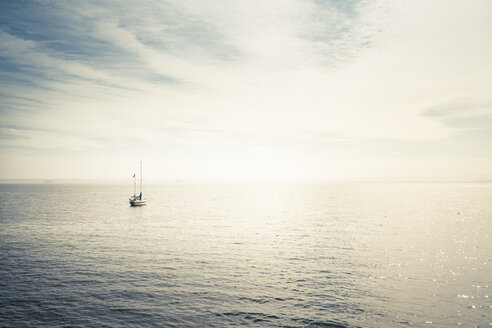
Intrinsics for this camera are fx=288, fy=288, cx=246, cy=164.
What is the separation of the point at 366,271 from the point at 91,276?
34263 millimetres

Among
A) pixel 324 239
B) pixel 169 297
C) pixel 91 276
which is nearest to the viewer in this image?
pixel 169 297

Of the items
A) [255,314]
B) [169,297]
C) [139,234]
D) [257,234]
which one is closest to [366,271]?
[255,314]

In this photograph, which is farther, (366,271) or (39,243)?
(39,243)

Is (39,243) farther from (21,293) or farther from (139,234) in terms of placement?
(21,293)

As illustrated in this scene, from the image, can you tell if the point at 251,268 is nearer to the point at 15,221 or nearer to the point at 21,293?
the point at 21,293

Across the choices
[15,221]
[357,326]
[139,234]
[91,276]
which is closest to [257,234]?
[139,234]

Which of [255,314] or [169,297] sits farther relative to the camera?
[169,297]

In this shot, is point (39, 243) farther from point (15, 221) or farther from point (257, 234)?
point (257, 234)

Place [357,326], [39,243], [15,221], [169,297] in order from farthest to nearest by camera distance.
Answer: [15,221]
[39,243]
[169,297]
[357,326]

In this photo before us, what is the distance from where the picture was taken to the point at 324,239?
57656 mm

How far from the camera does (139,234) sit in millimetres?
59938

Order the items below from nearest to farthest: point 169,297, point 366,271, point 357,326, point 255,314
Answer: point 357,326 → point 255,314 → point 169,297 → point 366,271

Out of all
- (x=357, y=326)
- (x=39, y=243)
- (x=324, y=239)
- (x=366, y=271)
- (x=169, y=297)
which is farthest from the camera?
(x=324, y=239)

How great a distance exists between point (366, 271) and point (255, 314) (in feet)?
63.5
